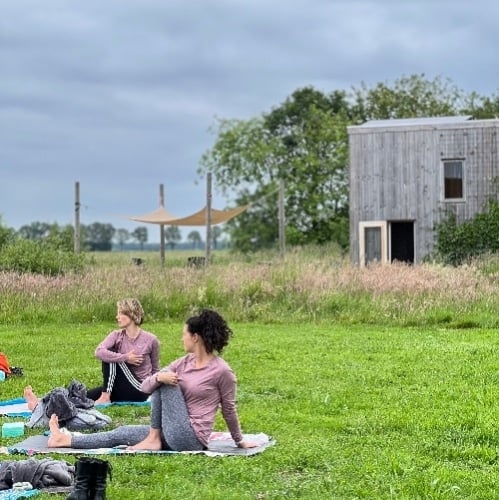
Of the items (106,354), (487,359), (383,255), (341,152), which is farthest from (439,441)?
(341,152)

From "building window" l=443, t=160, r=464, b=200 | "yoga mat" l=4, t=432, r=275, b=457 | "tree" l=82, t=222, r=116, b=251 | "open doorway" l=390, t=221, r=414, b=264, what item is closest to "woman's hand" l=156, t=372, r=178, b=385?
"yoga mat" l=4, t=432, r=275, b=457

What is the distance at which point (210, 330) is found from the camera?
304 inches

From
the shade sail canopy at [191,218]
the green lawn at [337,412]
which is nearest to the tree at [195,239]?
the shade sail canopy at [191,218]

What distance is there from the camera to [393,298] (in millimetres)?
18562

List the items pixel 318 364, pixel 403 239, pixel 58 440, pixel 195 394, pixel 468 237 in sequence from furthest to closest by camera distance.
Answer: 1. pixel 403 239
2. pixel 468 237
3. pixel 318 364
4. pixel 58 440
5. pixel 195 394

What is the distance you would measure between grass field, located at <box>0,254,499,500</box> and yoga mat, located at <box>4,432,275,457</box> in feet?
A: 0.46

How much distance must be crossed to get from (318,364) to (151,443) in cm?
524

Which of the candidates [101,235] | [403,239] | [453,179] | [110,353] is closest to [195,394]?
[110,353]

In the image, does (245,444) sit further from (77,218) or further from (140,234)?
(140,234)

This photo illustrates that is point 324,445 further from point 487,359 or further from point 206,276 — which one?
point 206,276

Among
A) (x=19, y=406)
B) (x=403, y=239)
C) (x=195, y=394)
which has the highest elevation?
(x=403, y=239)

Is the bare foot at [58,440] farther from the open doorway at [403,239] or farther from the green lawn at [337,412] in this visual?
the open doorway at [403,239]

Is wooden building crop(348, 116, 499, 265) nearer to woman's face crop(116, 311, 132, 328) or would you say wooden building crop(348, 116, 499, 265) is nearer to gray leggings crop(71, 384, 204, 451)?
woman's face crop(116, 311, 132, 328)

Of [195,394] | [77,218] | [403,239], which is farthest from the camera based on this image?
[403,239]
